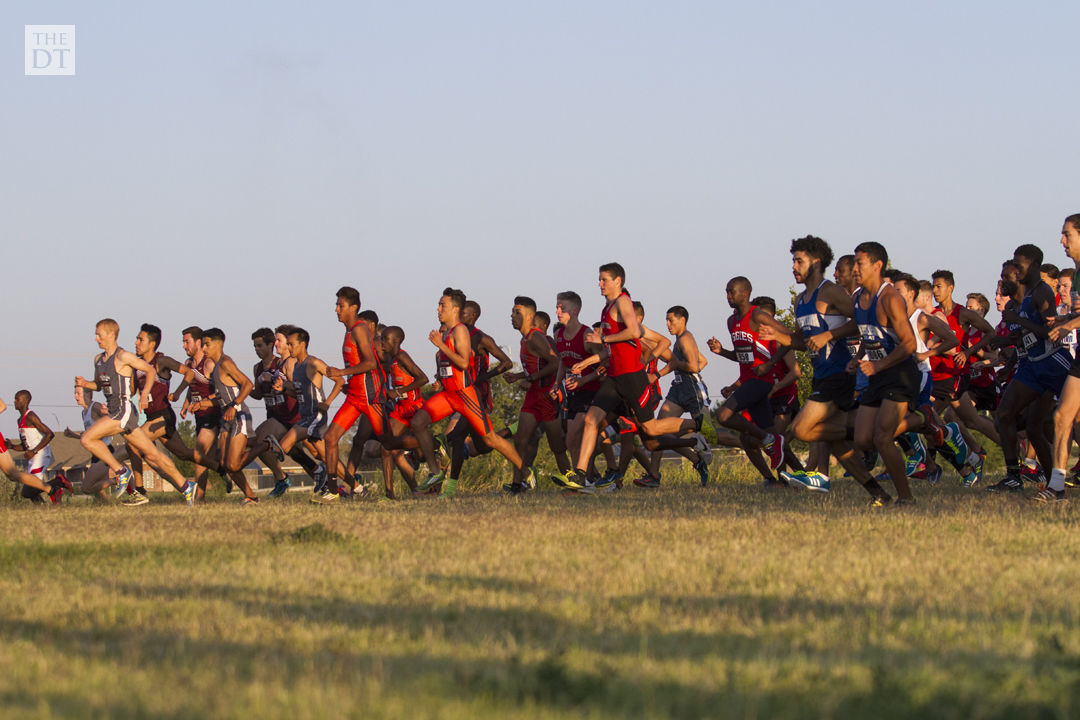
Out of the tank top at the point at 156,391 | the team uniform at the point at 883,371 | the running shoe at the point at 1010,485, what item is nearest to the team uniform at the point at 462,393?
the tank top at the point at 156,391

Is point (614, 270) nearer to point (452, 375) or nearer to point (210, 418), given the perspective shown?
point (452, 375)

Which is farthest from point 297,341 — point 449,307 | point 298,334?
point 449,307

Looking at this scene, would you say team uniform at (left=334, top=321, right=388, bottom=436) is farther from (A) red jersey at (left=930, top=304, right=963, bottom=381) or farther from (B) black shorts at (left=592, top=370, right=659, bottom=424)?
(A) red jersey at (left=930, top=304, right=963, bottom=381)

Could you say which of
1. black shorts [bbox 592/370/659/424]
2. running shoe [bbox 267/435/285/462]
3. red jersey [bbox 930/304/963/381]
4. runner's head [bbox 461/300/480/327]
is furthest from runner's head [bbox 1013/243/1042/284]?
running shoe [bbox 267/435/285/462]

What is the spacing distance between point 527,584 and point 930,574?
203 cm

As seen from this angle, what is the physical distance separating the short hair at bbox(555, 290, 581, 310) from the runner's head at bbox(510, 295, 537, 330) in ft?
2.27

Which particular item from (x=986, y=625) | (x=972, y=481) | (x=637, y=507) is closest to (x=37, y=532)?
(x=637, y=507)

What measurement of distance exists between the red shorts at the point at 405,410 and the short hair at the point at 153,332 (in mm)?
3263

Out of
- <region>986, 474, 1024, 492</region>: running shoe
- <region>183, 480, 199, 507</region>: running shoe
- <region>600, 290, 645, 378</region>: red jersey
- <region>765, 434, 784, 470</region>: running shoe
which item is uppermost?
<region>600, 290, 645, 378</region>: red jersey

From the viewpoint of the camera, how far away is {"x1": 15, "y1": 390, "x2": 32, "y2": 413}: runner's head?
21.4m

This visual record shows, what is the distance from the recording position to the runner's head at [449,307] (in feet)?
49.5

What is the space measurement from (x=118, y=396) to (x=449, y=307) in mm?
4068

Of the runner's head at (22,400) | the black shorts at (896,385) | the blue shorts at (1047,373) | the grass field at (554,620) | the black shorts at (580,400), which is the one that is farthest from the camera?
the runner's head at (22,400)

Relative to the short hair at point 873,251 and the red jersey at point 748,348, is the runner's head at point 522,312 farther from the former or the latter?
the short hair at point 873,251
